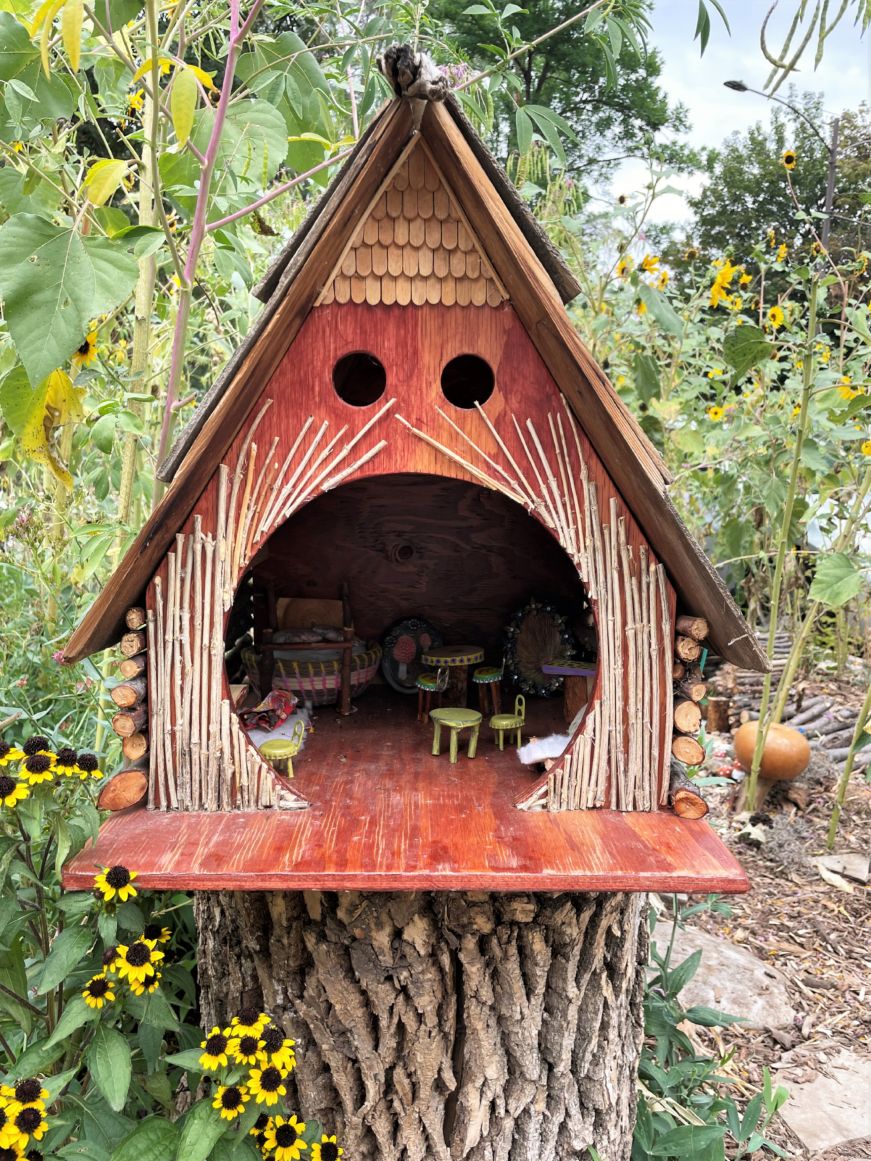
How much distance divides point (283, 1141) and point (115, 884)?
579mm

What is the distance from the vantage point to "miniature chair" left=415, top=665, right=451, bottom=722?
2.10 meters

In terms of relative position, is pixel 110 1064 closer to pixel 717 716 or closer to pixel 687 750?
pixel 687 750

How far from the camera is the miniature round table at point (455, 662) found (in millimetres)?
2139

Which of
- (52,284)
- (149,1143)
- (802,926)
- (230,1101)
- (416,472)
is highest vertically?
(52,284)

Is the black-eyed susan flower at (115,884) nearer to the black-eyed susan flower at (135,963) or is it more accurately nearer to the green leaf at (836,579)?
the black-eyed susan flower at (135,963)

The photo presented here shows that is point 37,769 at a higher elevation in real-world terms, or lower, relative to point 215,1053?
higher

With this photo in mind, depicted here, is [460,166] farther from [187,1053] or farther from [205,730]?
[187,1053]

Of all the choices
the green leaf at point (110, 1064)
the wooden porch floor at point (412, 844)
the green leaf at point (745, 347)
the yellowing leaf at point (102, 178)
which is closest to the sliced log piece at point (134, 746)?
the wooden porch floor at point (412, 844)

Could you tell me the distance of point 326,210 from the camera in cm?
144

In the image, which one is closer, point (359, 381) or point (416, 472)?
point (416, 472)

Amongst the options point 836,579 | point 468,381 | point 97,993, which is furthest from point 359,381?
point 836,579

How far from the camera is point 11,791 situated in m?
1.32

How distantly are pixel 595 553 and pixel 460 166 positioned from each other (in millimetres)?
720

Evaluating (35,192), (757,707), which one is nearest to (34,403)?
(35,192)
